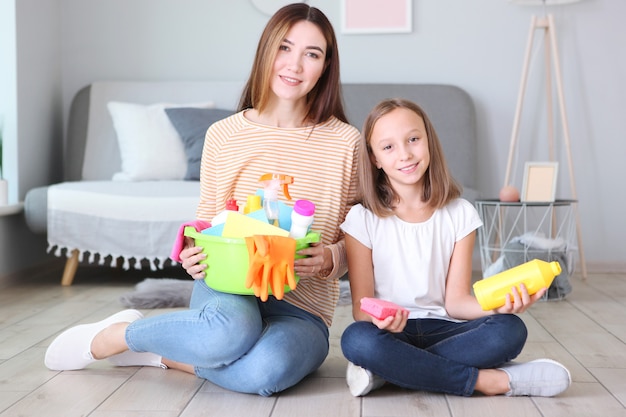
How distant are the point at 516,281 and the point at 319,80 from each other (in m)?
0.68

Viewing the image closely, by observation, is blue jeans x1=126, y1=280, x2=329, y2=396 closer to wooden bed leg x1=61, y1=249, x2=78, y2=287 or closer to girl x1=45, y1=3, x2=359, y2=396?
girl x1=45, y1=3, x2=359, y2=396

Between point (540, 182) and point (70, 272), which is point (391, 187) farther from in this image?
point (70, 272)

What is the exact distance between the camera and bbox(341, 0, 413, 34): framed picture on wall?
3.82 meters

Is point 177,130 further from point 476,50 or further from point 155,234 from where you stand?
point 476,50

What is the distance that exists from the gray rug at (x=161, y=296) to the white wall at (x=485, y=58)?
1.19 m

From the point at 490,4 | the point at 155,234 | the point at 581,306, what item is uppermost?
the point at 490,4

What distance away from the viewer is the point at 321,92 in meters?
1.96

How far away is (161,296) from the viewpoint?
284 cm

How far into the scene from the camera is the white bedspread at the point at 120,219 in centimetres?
314

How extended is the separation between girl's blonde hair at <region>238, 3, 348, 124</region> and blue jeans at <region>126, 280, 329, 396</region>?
1.56ft

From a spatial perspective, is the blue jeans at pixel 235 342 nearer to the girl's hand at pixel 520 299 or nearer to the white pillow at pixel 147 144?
the girl's hand at pixel 520 299

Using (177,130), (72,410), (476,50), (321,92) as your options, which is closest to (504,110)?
(476,50)

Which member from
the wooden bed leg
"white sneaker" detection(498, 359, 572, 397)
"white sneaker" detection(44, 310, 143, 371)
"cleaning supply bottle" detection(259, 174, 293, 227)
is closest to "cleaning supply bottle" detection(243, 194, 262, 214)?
"cleaning supply bottle" detection(259, 174, 293, 227)

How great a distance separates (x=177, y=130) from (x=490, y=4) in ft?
5.05
